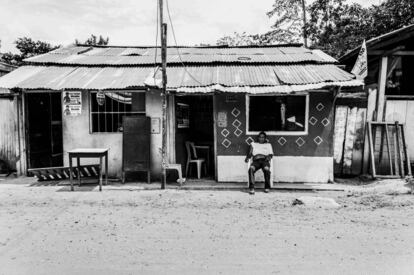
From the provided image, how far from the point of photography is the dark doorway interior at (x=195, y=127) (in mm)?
9844

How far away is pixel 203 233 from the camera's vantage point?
5012mm

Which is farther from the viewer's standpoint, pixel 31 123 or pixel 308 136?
pixel 31 123

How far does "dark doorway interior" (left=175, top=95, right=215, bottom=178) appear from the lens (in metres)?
9.84

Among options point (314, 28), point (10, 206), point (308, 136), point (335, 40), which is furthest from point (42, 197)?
point (314, 28)

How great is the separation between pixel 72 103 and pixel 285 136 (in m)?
5.73

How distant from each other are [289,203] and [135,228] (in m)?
3.23

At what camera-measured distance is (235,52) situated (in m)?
12.0

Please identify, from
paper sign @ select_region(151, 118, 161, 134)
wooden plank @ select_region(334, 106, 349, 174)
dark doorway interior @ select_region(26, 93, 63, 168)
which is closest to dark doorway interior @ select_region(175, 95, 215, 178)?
paper sign @ select_region(151, 118, 161, 134)

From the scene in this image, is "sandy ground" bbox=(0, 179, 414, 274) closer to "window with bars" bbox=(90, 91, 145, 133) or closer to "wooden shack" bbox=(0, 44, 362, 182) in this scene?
"wooden shack" bbox=(0, 44, 362, 182)

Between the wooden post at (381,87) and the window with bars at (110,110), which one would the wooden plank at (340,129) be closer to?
the wooden post at (381,87)

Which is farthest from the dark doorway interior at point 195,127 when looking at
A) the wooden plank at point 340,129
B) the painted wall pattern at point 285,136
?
the wooden plank at point 340,129

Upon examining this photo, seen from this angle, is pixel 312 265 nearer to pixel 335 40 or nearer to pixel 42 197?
pixel 42 197

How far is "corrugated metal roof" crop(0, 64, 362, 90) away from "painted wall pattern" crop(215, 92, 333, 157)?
1.72 ft

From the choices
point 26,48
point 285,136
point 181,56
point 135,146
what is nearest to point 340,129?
point 285,136
